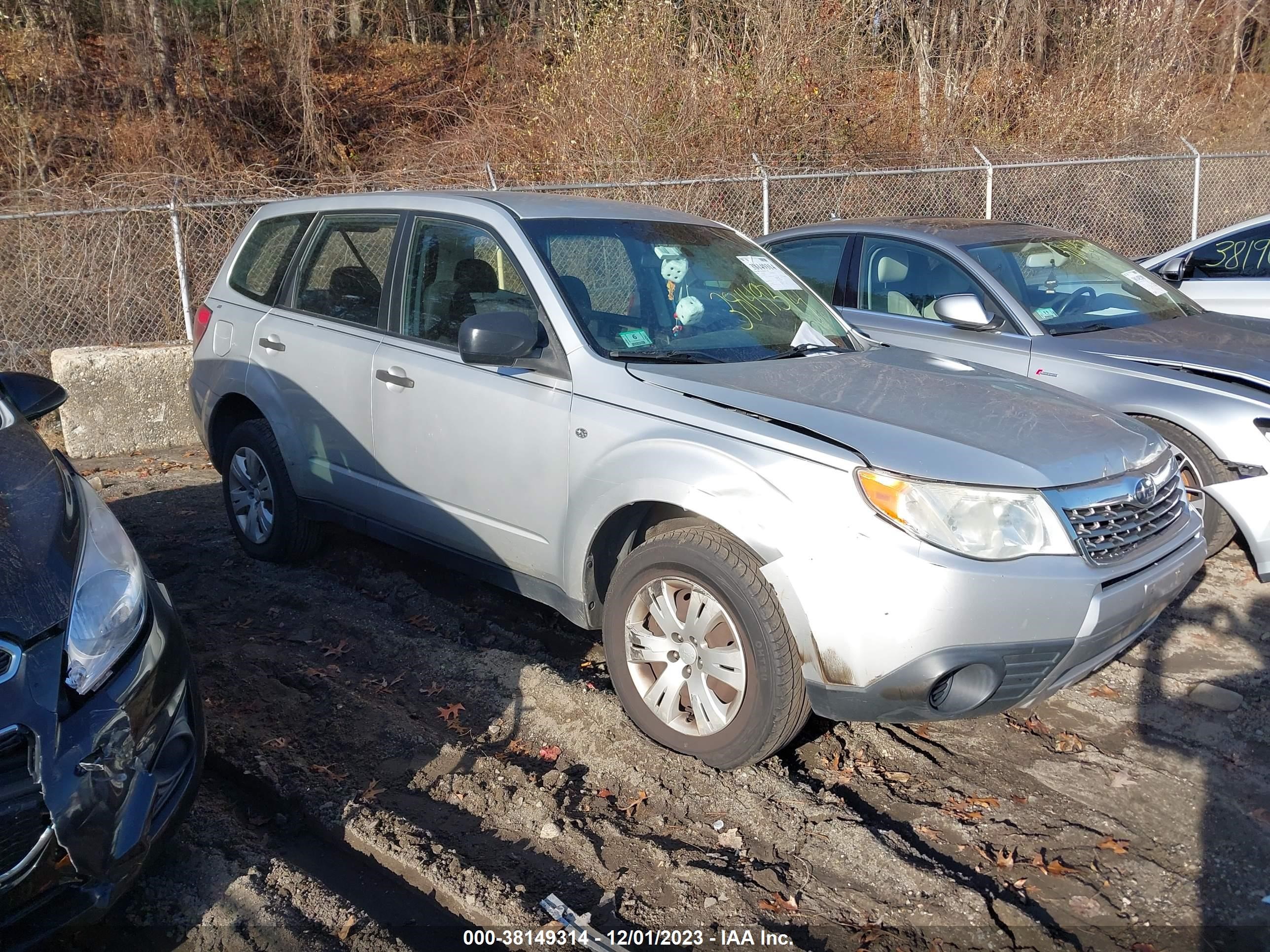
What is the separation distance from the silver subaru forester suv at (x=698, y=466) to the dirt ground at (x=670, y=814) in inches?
11.4

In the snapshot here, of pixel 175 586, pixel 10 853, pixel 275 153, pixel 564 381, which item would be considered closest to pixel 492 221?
pixel 564 381

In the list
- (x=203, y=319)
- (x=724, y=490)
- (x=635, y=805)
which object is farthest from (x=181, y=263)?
(x=635, y=805)

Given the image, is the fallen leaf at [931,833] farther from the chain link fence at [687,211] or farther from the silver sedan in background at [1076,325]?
the chain link fence at [687,211]

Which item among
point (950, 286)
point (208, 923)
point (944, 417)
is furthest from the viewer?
point (950, 286)

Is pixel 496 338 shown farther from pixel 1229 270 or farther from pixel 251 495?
pixel 1229 270

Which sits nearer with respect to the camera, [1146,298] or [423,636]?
[423,636]

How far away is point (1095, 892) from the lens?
308 cm

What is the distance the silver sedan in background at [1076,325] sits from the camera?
5355 mm

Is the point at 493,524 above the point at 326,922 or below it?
above

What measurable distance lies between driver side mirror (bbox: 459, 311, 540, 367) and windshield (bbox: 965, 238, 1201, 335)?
3.45 metres

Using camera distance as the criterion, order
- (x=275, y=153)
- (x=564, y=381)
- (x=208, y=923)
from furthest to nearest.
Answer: (x=275, y=153) < (x=564, y=381) < (x=208, y=923)

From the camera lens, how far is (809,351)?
14.4 feet

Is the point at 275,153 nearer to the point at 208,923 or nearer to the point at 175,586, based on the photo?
the point at 175,586

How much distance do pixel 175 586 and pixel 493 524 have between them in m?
2.14
